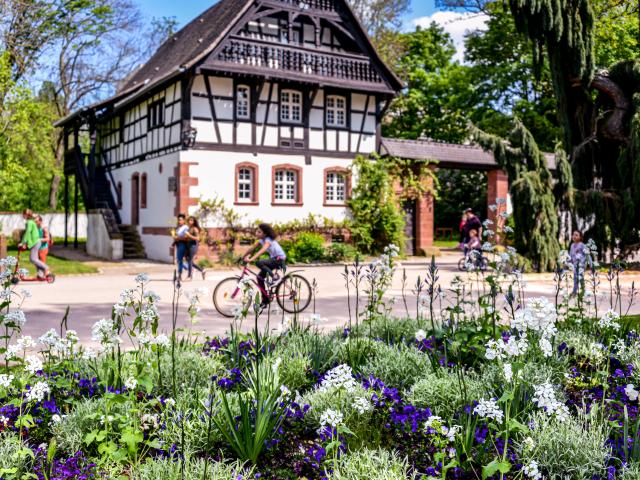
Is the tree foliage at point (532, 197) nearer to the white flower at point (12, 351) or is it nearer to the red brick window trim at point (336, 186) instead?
the red brick window trim at point (336, 186)

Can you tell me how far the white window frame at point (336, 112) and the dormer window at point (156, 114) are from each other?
6.44 meters

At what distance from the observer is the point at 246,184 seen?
24.8 m

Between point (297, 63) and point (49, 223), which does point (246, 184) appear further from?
point (49, 223)

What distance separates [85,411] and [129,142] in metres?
27.0

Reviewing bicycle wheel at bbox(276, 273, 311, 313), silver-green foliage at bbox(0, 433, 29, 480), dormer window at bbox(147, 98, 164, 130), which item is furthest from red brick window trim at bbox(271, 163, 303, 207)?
silver-green foliage at bbox(0, 433, 29, 480)

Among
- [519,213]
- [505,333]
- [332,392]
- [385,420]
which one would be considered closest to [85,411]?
[332,392]

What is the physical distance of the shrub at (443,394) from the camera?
14.6 ft

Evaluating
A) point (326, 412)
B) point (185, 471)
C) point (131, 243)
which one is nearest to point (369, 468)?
point (326, 412)

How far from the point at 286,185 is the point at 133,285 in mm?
10171

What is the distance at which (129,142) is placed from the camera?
97.8 ft

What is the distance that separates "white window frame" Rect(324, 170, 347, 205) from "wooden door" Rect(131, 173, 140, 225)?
831 cm

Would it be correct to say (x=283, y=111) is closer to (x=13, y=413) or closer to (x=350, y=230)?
(x=350, y=230)

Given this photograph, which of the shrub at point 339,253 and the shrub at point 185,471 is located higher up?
the shrub at point 339,253

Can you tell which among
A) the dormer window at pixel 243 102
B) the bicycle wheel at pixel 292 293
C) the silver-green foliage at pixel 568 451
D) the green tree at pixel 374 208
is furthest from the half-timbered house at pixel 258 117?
the silver-green foliage at pixel 568 451
